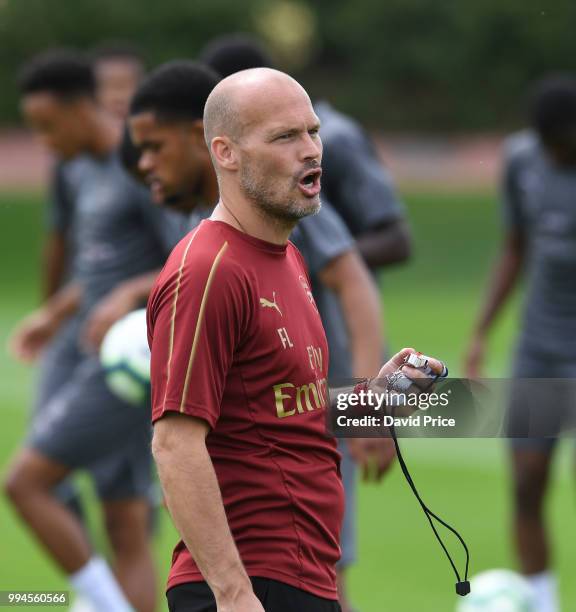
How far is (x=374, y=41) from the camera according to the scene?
48125mm

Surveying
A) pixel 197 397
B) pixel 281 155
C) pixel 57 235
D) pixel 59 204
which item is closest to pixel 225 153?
pixel 281 155

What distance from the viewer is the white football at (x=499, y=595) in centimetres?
591

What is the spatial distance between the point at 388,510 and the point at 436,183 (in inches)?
1361

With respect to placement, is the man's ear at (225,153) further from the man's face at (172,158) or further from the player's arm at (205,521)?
the man's face at (172,158)

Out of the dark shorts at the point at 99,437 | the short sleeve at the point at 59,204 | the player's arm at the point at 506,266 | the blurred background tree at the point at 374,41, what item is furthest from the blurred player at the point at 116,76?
the blurred background tree at the point at 374,41

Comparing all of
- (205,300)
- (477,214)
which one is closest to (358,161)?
(205,300)

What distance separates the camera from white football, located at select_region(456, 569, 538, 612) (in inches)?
233

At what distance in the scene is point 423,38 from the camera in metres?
47.4

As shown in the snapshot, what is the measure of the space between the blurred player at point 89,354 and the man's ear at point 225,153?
2.53m

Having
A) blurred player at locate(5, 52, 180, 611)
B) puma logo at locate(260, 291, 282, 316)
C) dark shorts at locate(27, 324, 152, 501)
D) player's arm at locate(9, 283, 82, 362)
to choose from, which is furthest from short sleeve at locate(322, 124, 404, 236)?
puma logo at locate(260, 291, 282, 316)

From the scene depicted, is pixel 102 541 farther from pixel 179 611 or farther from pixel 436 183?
pixel 436 183

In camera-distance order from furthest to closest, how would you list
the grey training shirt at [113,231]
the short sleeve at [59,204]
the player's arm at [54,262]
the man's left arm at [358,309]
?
the player's arm at [54,262] < the short sleeve at [59,204] < the grey training shirt at [113,231] < the man's left arm at [358,309]

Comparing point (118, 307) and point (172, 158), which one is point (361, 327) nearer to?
point (172, 158)

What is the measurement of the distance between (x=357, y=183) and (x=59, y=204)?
8.86ft
